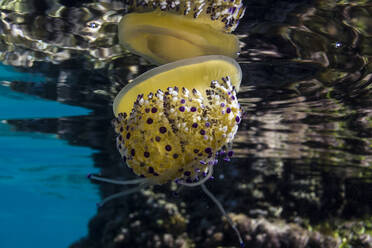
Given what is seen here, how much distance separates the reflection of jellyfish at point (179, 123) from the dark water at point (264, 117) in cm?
170

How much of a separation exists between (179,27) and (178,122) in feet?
3.79

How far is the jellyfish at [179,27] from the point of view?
3.37 meters

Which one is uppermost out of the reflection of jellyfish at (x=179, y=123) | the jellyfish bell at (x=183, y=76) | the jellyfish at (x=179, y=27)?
the jellyfish at (x=179, y=27)

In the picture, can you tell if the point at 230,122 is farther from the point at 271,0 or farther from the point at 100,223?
the point at 100,223

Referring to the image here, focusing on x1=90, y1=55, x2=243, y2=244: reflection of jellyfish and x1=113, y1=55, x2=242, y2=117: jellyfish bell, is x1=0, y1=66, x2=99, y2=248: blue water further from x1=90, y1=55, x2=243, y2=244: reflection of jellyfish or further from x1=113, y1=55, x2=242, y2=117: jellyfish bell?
x1=90, y1=55, x2=243, y2=244: reflection of jellyfish

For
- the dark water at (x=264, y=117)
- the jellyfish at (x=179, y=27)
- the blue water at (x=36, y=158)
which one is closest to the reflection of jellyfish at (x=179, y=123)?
the jellyfish at (x=179, y=27)

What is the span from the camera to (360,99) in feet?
24.4

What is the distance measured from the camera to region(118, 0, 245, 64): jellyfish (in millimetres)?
3371

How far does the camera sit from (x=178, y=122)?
2.98m

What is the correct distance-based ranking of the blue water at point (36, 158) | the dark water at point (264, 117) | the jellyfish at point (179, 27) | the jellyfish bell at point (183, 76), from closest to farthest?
1. the jellyfish bell at point (183, 76)
2. the jellyfish at point (179, 27)
3. the dark water at point (264, 117)
4. the blue water at point (36, 158)

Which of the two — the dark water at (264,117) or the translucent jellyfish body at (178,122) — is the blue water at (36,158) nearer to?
the dark water at (264,117)

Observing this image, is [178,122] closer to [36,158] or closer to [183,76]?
[183,76]

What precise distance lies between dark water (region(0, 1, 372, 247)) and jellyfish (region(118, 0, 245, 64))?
0.84 metres

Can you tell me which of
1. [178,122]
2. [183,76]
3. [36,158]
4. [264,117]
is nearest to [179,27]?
[183,76]
